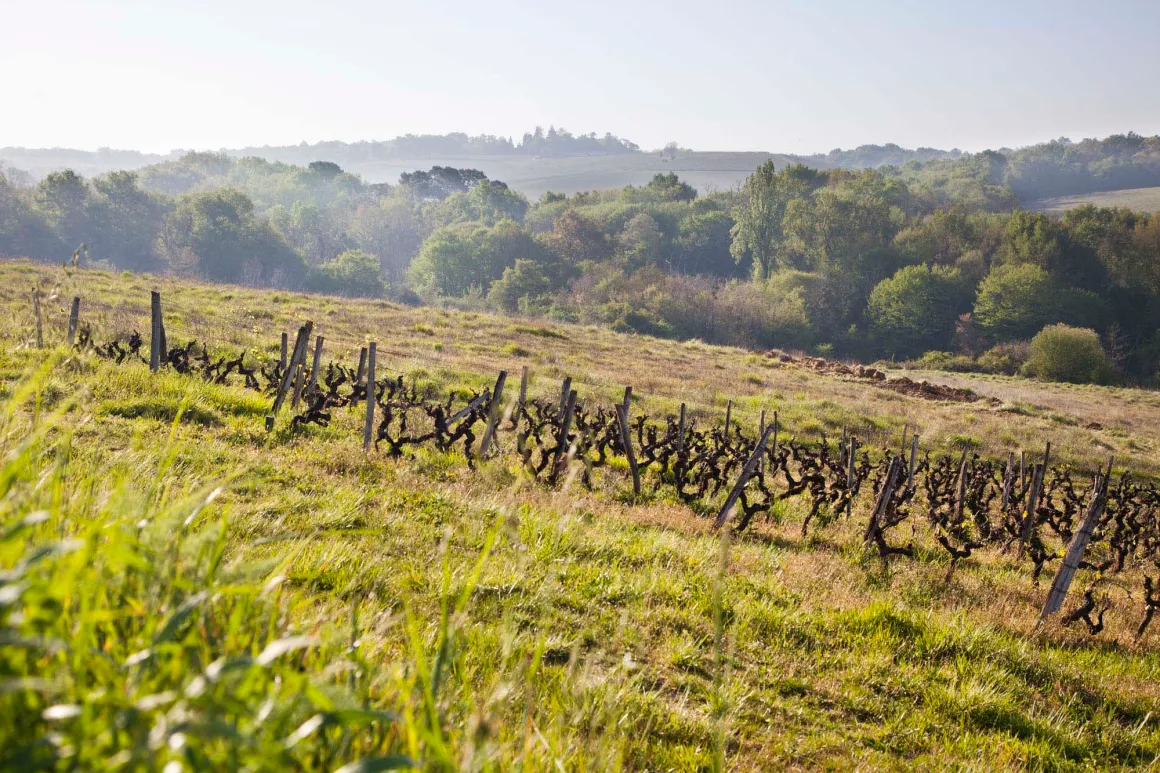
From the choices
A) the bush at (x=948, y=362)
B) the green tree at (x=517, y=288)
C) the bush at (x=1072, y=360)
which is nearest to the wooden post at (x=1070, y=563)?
the bush at (x=1072, y=360)

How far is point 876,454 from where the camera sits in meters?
19.6

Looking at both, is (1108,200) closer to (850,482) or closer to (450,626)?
(850,482)

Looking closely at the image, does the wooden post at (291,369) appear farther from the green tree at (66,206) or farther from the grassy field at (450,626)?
the green tree at (66,206)

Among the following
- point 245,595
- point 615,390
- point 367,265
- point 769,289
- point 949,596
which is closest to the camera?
point 245,595

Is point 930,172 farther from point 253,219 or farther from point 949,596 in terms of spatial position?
point 949,596

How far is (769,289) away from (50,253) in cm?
7761

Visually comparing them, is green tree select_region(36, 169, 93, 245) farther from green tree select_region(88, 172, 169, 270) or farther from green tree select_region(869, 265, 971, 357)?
green tree select_region(869, 265, 971, 357)

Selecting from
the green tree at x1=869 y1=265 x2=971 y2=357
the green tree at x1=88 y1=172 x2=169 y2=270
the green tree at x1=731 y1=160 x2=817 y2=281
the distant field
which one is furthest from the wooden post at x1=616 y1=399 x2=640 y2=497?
the distant field

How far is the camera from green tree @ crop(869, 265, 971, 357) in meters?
65.9

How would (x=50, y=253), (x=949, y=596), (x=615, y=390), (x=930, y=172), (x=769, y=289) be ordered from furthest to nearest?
(x=930, y=172)
(x=50, y=253)
(x=769, y=289)
(x=615, y=390)
(x=949, y=596)

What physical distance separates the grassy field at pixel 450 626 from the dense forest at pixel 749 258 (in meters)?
47.7

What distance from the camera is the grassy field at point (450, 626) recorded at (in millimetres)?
1327

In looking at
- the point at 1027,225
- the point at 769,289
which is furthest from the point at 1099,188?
the point at 769,289

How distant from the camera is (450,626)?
6.43 ft
